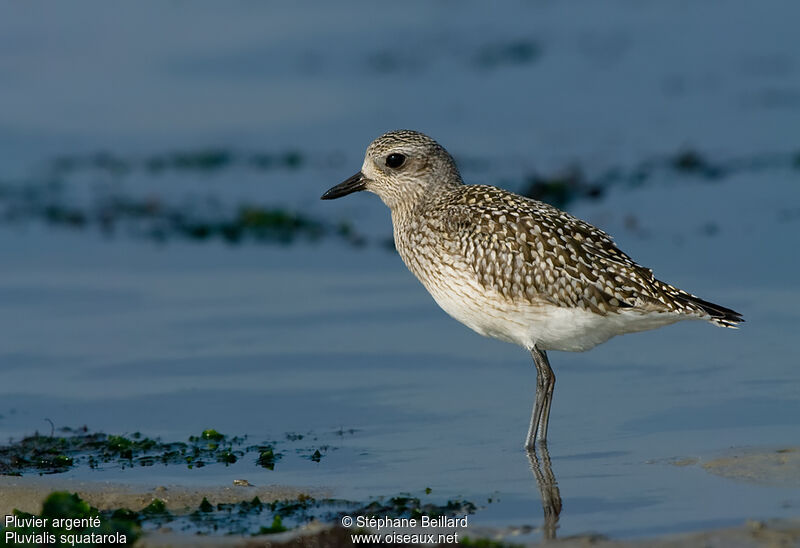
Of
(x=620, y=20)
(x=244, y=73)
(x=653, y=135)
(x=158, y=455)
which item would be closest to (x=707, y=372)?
(x=158, y=455)

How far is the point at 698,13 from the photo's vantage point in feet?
80.2

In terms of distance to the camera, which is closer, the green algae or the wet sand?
the wet sand

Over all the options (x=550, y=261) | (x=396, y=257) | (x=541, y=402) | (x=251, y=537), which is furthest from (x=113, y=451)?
(x=396, y=257)

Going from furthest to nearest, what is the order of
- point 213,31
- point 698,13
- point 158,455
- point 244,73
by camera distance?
point 698,13, point 213,31, point 244,73, point 158,455

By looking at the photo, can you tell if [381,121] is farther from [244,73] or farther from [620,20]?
[620,20]

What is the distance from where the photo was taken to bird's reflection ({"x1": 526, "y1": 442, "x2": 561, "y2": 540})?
685cm

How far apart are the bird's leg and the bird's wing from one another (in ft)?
1.70

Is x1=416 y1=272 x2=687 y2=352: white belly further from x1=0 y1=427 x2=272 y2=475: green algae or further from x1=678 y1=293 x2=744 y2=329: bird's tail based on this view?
x1=0 y1=427 x2=272 y2=475: green algae

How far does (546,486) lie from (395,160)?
2.78 m

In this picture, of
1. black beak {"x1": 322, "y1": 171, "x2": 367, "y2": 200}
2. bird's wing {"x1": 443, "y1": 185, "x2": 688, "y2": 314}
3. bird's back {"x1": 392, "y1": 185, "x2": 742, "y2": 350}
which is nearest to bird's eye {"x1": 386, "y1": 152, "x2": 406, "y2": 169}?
black beak {"x1": 322, "y1": 171, "x2": 367, "y2": 200}

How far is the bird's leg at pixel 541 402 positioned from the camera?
8.30 meters

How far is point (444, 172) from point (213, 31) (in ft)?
46.7

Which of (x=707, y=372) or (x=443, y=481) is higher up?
(x=707, y=372)

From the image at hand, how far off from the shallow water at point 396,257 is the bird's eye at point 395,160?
1.60m
